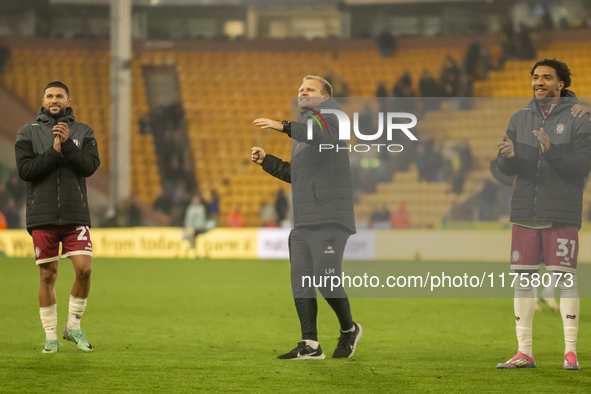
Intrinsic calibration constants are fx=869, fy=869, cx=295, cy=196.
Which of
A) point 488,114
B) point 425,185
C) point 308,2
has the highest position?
point 308,2

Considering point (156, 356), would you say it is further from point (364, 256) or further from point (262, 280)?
point (364, 256)

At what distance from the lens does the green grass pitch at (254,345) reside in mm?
5418

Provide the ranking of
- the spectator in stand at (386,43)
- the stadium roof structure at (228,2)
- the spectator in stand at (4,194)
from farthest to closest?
the stadium roof structure at (228,2) < the spectator in stand at (386,43) < the spectator in stand at (4,194)

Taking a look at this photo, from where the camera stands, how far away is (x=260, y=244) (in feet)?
62.8

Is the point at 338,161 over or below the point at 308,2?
below

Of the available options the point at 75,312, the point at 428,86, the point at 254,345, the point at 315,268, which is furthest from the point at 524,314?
the point at 428,86

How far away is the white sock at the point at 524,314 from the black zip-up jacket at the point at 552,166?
1.65 feet

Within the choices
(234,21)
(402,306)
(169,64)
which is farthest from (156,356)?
(234,21)

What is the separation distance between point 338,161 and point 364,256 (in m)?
11.6

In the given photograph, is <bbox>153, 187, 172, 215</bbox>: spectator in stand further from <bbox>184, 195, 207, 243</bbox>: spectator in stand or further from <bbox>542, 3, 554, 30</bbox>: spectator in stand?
<bbox>542, 3, 554, 30</bbox>: spectator in stand

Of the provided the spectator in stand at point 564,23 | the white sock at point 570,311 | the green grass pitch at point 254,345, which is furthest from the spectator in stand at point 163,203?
the white sock at point 570,311

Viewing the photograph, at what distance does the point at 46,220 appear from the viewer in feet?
20.9

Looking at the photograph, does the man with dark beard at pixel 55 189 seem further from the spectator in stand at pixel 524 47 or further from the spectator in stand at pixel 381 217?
the spectator in stand at pixel 524 47

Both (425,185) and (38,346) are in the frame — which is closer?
(38,346)
